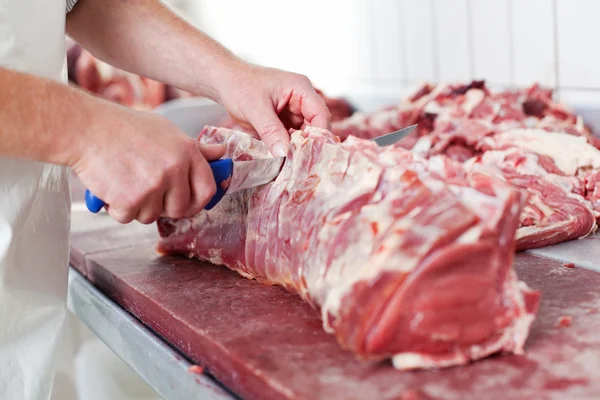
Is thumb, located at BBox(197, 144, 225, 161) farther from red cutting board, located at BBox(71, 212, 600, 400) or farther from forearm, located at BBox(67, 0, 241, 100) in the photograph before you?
forearm, located at BBox(67, 0, 241, 100)

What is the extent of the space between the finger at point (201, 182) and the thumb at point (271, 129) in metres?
0.34

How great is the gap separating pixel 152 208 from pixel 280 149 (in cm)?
43

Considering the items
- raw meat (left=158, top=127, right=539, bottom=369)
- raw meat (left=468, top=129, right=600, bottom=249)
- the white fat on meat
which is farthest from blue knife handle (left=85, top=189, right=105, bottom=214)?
the white fat on meat

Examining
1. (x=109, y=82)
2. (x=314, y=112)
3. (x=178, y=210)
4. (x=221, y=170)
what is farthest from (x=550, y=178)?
(x=109, y=82)

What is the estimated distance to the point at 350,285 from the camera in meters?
1.19

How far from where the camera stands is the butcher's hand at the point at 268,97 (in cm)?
188

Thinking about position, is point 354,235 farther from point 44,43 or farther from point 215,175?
point 44,43

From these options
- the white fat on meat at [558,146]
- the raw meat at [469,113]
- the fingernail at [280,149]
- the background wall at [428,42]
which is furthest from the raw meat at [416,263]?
the background wall at [428,42]

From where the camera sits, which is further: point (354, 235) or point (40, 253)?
point (40, 253)

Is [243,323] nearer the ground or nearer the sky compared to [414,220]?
nearer the ground

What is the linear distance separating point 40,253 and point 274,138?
0.63 meters

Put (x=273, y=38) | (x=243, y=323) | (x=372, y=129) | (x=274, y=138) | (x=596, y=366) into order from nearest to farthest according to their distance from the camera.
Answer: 1. (x=596, y=366)
2. (x=243, y=323)
3. (x=274, y=138)
4. (x=372, y=129)
5. (x=273, y=38)

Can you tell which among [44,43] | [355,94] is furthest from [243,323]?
[355,94]

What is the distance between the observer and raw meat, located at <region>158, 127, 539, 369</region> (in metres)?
1.14
